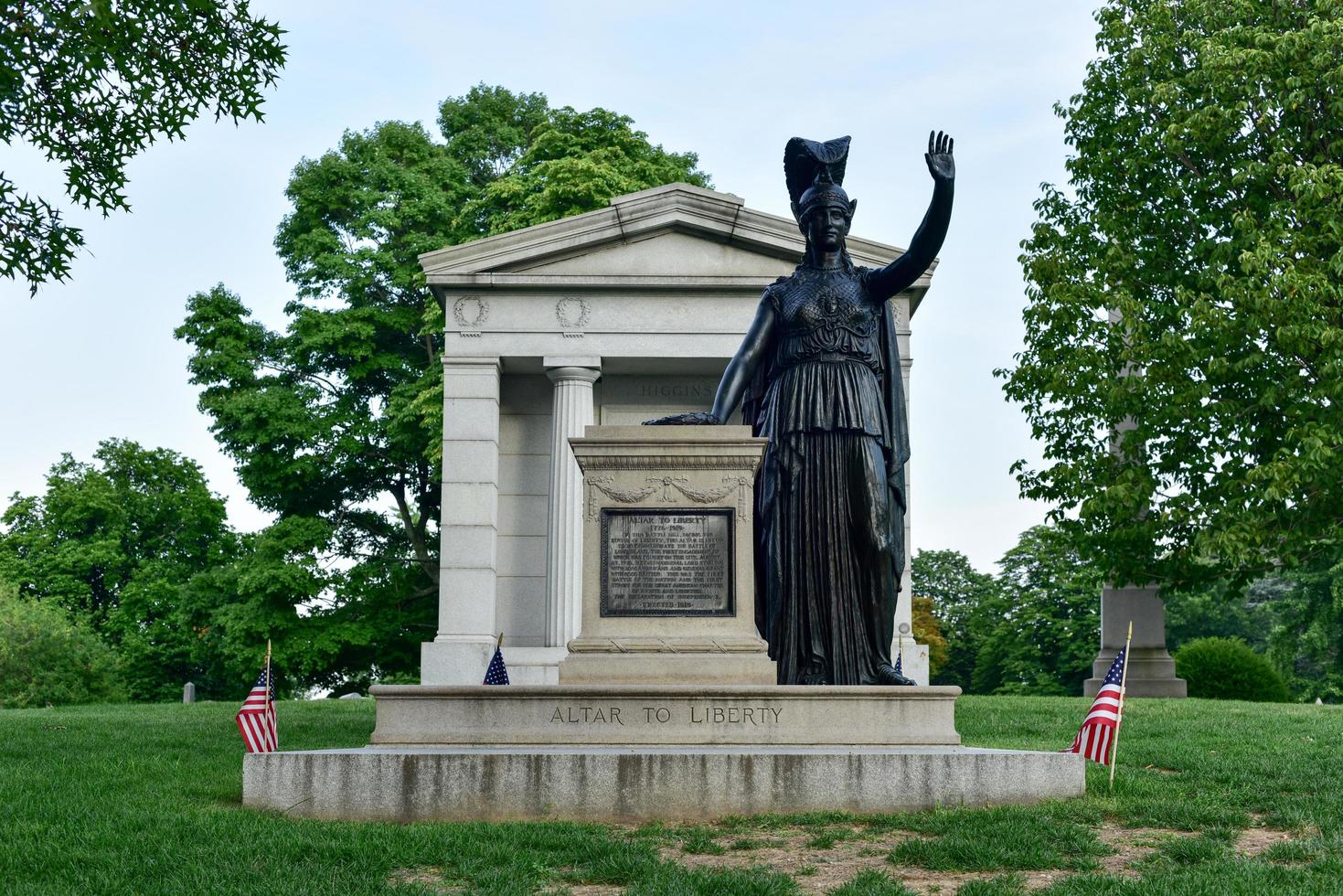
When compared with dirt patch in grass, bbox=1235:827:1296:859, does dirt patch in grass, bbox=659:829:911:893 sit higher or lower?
higher

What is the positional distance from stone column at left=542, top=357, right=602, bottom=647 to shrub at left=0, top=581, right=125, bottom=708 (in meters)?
19.4

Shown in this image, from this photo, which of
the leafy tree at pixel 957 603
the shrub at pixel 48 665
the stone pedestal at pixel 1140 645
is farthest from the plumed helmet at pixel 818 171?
the leafy tree at pixel 957 603

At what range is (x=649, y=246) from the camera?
84.3 ft

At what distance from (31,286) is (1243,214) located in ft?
56.6

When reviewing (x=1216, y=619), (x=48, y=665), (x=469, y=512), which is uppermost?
(x=469, y=512)

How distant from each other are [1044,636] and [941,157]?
45.6 metres

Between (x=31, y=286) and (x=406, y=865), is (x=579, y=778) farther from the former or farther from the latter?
(x=31, y=286)

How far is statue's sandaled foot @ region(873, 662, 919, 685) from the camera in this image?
352 inches

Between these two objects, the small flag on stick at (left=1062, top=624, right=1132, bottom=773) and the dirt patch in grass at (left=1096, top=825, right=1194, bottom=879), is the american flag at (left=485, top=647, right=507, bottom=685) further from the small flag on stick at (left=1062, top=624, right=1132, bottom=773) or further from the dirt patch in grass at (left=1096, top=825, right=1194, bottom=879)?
the dirt patch in grass at (left=1096, top=825, right=1194, bottom=879)

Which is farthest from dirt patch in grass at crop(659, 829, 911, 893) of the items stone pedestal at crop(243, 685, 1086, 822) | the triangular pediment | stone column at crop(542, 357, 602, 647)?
the triangular pediment

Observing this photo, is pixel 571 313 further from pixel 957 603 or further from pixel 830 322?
pixel 957 603

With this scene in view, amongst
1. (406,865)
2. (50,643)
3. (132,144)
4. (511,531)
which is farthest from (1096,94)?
(50,643)

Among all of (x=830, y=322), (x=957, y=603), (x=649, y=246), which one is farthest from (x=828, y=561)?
(x=957, y=603)

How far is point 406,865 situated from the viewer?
22.6ft
